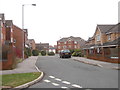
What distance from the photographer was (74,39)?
103m

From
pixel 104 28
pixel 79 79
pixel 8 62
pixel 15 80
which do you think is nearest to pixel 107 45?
pixel 104 28

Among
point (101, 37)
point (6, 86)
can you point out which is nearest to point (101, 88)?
point (6, 86)

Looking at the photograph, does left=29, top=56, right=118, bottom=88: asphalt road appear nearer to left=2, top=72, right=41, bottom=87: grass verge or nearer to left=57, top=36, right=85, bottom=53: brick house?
left=2, top=72, right=41, bottom=87: grass verge

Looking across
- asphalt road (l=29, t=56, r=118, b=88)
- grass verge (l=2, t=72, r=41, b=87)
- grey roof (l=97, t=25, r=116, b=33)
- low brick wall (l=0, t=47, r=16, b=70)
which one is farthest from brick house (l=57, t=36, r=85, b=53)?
grass verge (l=2, t=72, r=41, b=87)

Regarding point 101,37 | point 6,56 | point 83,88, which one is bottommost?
point 83,88

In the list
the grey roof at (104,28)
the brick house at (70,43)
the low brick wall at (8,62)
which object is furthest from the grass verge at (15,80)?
the brick house at (70,43)

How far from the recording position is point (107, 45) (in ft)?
97.4

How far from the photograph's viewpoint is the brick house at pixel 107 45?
76.3ft

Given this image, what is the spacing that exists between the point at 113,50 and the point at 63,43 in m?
79.1

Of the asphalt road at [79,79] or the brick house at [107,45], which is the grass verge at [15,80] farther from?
the brick house at [107,45]

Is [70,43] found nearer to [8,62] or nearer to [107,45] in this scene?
[107,45]

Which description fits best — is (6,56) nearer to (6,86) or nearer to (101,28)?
(6,86)

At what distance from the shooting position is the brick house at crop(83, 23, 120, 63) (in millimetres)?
23250

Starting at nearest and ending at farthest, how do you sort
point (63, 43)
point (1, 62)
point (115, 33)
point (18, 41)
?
point (1, 62) → point (115, 33) → point (18, 41) → point (63, 43)
